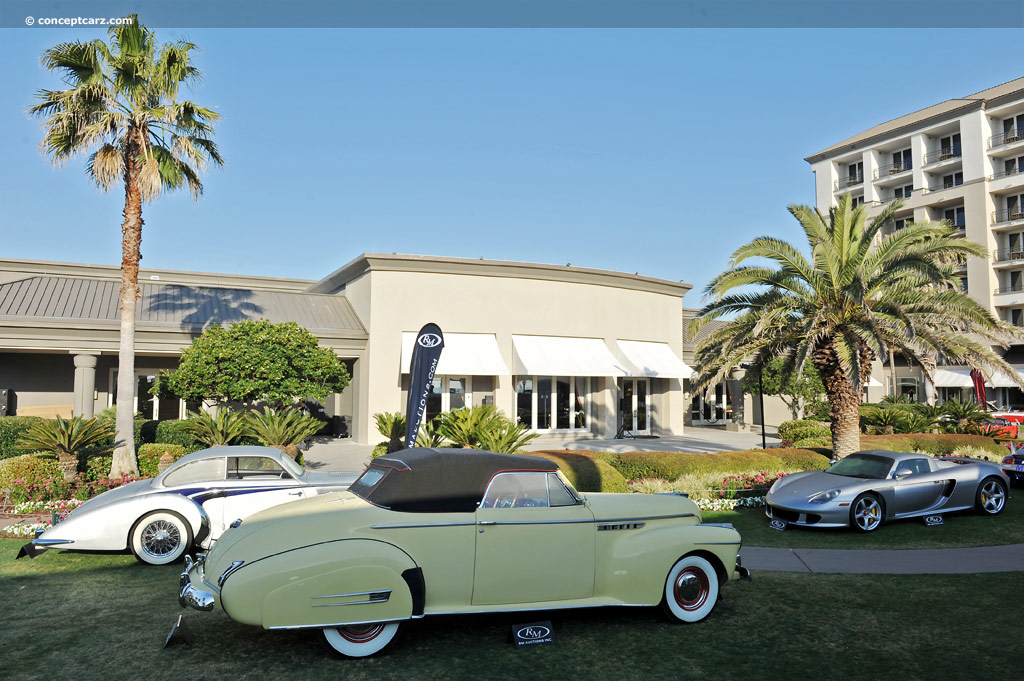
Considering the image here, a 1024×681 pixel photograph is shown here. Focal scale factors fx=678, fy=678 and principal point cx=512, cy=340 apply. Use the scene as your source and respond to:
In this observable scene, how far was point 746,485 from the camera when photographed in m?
13.3

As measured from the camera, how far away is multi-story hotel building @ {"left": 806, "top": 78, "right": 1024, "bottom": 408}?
160ft

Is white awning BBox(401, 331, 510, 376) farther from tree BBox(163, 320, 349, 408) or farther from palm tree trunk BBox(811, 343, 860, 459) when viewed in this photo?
palm tree trunk BBox(811, 343, 860, 459)

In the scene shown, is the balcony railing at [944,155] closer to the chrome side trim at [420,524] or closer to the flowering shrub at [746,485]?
the flowering shrub at [746,485]

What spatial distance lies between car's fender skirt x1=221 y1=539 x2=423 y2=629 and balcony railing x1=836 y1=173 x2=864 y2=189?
65937 mm

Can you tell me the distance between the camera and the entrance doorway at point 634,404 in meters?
29.1

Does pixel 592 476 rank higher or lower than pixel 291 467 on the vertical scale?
lower

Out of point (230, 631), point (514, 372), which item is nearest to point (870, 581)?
point (230, 631)

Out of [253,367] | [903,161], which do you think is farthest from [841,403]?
[903,161]

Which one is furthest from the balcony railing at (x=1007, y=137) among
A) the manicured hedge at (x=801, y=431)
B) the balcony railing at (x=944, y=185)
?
the manicured hedge at (x=801, y=431)

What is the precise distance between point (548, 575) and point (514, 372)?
20032 millimetres

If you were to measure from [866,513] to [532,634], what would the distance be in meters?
7.05

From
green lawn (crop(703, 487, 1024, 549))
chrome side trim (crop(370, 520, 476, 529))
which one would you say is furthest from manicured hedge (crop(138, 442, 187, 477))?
green lawn (crop(703, 487, 1024, 549))

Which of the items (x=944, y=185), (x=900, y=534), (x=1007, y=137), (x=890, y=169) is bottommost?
(x=900, y=534)

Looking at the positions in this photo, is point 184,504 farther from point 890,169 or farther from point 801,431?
point 890,169
